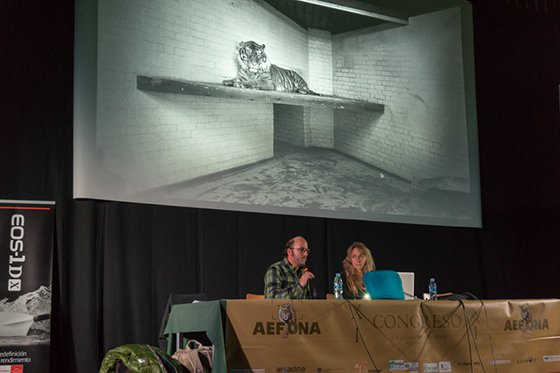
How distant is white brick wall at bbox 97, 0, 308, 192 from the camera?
205 inches

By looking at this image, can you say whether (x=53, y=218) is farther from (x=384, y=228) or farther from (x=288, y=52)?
(x=384, y=228)

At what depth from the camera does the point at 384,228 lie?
7.10 m

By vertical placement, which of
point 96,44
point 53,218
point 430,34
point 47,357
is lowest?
point 47,357

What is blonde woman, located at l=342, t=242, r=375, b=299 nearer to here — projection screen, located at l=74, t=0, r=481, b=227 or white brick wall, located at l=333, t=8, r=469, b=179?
projection screen, located at l=74, t=0, r=481, b=227

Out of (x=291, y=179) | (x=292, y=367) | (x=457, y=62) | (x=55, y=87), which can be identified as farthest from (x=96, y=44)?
(x=457, y=62)

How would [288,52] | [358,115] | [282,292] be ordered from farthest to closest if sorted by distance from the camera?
[358,115] → [288,52] → [282,292]

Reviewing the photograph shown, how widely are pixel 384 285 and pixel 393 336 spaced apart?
0.29 metres

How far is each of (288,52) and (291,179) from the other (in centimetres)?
105

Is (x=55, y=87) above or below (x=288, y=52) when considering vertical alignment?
below

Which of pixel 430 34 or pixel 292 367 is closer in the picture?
pixel 292 367

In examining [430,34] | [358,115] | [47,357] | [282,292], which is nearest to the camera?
[282,292]

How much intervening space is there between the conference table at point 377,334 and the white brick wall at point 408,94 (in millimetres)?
2959

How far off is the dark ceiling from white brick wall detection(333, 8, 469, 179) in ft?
0.26

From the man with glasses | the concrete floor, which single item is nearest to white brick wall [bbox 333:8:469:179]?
the concrete floor
